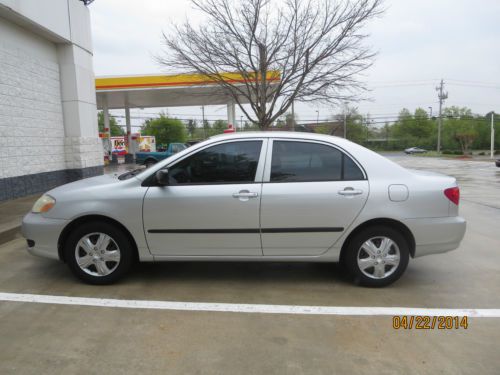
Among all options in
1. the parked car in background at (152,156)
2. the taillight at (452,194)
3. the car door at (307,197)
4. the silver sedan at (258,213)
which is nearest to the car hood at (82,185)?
the silver sedan at (258,213)

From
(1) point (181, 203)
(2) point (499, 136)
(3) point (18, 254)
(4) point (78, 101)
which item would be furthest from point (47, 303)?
(2) point (499, 136)

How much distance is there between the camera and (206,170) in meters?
3.92

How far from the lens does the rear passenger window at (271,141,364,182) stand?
152 inches

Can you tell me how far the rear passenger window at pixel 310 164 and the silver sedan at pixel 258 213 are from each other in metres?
0.01

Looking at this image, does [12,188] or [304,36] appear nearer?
[12,188]

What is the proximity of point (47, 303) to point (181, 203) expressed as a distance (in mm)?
1567

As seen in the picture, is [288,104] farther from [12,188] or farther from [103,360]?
[103,360]

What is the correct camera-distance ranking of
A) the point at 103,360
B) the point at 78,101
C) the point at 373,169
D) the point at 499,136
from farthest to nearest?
the point at 499,136 < the point at 78,101 < the point at 373,169 < the point at 103,360
